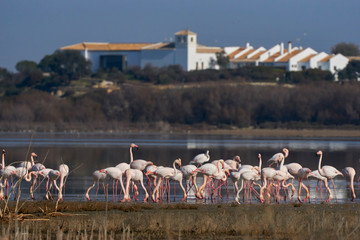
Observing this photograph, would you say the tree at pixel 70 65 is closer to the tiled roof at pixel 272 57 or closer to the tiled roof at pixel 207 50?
the tiled roof at pixel 207 50

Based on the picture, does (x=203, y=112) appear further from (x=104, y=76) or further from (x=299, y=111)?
(x=104, y=76)

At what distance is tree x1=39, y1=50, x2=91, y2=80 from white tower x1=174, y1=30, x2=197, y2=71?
15.1m

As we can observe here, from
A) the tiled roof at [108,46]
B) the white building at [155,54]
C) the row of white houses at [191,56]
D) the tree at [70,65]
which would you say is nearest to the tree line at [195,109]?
the tree at [70,65]

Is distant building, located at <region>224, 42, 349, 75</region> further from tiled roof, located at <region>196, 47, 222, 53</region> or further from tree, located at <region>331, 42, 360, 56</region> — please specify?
tree, located at <region>331, 42, 360, 56</region>

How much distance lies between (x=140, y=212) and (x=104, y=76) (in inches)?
4372

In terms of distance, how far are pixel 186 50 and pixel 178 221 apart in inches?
4715

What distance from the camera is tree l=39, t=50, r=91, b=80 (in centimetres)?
12825

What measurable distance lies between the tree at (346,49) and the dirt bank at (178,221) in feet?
478

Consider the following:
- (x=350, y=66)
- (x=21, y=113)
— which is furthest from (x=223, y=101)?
(x=350, y=66)

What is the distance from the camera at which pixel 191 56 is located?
134250 mm

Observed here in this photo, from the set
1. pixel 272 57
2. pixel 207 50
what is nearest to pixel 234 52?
pixel 207 50

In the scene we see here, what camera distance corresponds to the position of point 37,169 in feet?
73.7

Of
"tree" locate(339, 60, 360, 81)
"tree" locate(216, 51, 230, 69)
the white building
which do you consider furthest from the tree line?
the white building

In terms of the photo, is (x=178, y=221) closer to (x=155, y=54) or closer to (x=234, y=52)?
(x=155, y=54)
